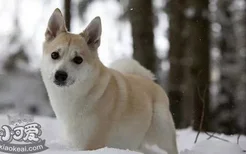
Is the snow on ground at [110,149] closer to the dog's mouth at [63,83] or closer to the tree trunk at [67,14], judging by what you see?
the dog's mouth at [63,83]

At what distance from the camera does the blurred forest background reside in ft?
5.60

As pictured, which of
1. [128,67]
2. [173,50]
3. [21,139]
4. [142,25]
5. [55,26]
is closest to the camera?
[21,139]

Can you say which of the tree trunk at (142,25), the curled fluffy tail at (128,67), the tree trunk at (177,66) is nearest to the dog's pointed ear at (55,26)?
the curled fluffy tail at (128,67)

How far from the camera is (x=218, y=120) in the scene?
2.59 metres

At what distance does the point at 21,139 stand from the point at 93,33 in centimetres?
54

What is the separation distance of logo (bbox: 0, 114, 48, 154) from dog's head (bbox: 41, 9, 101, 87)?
0.79 ft

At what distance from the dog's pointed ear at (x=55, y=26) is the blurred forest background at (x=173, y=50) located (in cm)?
11

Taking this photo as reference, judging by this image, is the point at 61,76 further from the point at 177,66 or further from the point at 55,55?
the point at 177,66

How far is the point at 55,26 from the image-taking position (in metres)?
1.57

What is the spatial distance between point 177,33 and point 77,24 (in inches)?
36.1

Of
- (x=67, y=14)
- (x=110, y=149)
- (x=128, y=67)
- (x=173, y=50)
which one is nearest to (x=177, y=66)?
(x=173, y=50)

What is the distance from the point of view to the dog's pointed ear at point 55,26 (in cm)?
153

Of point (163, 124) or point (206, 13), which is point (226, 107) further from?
point (163, 124)

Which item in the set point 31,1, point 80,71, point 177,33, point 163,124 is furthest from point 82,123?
point 177,33
